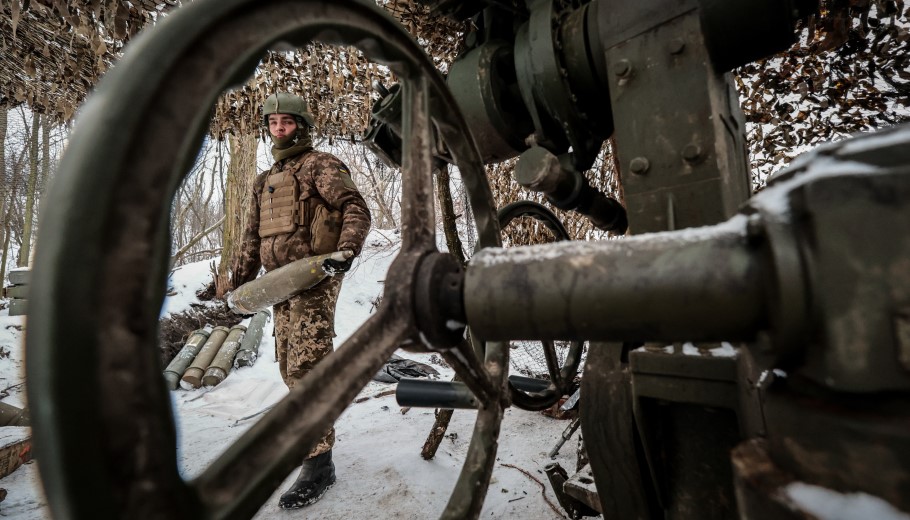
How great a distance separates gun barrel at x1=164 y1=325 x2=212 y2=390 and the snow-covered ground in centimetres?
19

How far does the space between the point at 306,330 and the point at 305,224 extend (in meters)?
0.63

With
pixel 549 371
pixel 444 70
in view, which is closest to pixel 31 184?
pixel 444 70

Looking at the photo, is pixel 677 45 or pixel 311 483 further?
pixel 311 483

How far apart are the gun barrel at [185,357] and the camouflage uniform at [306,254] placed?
2421 millimetres

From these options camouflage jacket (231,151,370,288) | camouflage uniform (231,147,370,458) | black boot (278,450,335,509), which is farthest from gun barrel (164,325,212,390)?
black boot (278,450,335,509)

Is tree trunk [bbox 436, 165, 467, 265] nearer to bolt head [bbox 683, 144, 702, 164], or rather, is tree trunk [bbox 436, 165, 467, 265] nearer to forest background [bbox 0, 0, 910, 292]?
forest background [bbox 0, 0, 910, 292]

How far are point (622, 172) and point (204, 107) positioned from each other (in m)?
1.00

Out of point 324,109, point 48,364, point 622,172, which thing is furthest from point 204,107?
point 324,109

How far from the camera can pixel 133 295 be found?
33 cm

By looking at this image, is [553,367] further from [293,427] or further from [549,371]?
[293,427]

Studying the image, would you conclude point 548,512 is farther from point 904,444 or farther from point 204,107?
point 204,107

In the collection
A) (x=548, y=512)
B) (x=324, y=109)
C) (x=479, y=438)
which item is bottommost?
(x=548, y=512)

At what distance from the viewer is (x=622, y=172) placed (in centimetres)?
113

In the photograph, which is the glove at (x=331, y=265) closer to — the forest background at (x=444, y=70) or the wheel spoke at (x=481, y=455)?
the forest background at (x=444, y=70)
